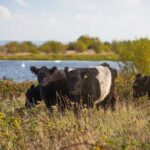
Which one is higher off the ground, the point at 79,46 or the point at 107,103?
the point at 79,46

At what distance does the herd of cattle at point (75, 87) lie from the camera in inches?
478

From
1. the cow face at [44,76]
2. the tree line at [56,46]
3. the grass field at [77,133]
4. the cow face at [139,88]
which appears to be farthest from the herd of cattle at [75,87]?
the tree line at [56,46]

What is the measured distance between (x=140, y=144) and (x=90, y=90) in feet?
16.4

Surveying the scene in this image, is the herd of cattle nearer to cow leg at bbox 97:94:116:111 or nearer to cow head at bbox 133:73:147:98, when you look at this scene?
cow leg at bbox 97:94:116:111

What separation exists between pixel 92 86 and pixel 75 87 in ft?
2.91

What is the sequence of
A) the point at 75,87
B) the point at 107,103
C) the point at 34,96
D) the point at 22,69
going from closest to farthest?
the point at 75,87, the point at 107,103, the point at 34,96, the point at 22,69

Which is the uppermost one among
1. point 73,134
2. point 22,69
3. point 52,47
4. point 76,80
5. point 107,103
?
point 76,80

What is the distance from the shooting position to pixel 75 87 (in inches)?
467

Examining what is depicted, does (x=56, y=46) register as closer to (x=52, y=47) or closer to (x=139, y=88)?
(x=52, y=47)

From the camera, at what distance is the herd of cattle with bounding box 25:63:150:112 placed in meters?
12.1

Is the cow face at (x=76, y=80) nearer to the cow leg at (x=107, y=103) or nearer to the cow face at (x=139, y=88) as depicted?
the cow leg at (x=107, y=103)

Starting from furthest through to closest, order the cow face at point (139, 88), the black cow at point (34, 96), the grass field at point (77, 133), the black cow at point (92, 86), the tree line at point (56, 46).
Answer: the tree line at point (56, 46)
the cow face at point (139, 88)
the black cow at point (34, 96)
the black cow at point (92, 86)
the grass field at point (77, 133)

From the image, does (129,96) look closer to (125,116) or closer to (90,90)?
(90,90)

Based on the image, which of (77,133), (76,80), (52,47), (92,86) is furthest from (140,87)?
(52,47)
